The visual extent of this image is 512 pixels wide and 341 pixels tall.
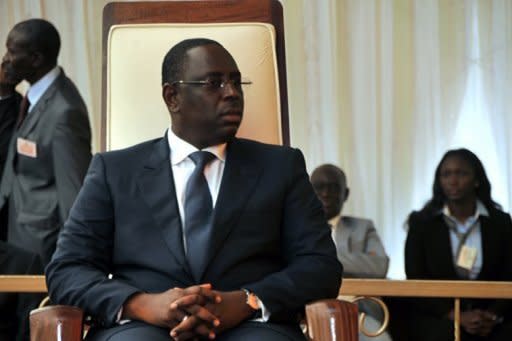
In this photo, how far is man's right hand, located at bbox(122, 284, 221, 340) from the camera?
2.44m

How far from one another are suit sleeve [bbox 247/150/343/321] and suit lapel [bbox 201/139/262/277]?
0.09 meters

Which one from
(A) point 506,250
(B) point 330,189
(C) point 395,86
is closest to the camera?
(A) point 506,250

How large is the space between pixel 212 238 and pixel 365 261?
7.79ft

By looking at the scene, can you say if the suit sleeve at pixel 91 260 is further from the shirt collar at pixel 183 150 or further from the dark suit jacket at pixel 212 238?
the shirt collar at pixel 183 150

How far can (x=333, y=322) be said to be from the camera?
7.96 feet

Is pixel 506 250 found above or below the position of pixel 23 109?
below

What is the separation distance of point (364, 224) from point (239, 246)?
8.18ft

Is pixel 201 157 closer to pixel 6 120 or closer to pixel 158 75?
pixel 158 75

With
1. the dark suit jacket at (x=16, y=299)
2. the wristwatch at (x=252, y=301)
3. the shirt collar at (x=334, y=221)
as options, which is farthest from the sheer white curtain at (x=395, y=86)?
the wristwatch at (x=252, y=301)

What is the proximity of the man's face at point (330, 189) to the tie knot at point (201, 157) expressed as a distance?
2370 mm

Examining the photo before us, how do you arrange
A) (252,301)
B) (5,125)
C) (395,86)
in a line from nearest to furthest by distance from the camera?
1. (252,301)
2. (5,125)
3. (395,86)

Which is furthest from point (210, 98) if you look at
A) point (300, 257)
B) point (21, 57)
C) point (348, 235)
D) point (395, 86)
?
point (395, 86)

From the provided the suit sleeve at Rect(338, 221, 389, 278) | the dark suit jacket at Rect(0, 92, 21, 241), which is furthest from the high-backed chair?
the suit sleeve at Rect(338, 221, 389, 278)

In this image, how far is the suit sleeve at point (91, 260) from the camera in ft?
8.35
